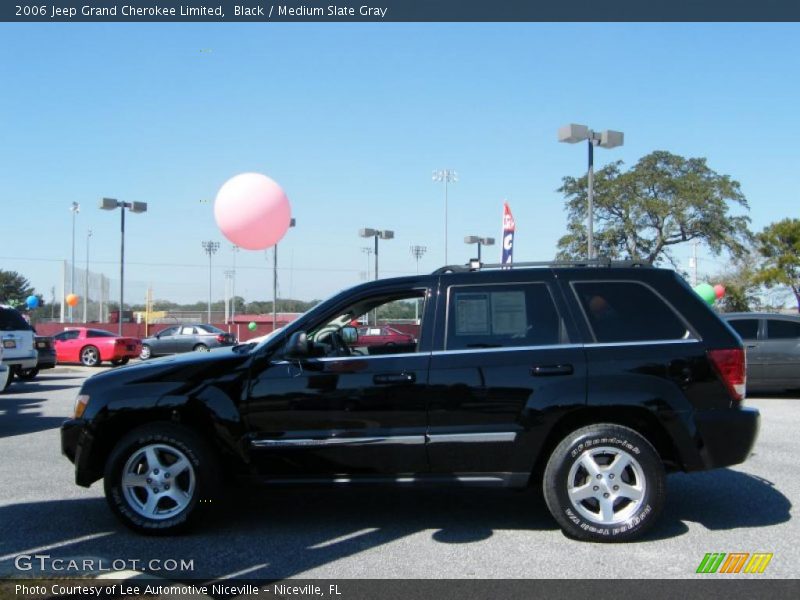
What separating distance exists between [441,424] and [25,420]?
836 centimetres

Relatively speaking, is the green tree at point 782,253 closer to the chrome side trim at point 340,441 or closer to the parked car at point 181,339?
the parked car at point 181,339

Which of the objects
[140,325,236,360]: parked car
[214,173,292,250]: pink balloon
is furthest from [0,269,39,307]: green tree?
[214,173,292,250]: pink balloon

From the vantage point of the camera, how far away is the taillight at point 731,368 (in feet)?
17.0

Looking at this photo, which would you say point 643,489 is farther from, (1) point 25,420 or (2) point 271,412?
(1) point 25,420

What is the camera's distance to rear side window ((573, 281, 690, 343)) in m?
5.32

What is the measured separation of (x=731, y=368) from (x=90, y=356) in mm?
23504

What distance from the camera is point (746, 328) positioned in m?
13.3

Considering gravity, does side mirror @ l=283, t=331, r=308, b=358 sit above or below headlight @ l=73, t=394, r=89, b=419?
above

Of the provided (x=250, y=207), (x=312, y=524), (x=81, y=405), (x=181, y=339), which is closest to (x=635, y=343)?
(x=312, y=524)

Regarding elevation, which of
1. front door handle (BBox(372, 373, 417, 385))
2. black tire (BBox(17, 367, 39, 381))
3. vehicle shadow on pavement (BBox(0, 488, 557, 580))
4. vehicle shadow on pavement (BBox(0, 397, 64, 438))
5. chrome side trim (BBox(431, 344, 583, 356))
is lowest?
vehicle shadow on pavement (BBox(0, 488, 557, 580))

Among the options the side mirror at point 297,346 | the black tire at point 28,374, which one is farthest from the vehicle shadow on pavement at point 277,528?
the black tire at point 28,374

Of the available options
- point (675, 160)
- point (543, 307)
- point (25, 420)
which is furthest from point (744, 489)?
point (675, 160)

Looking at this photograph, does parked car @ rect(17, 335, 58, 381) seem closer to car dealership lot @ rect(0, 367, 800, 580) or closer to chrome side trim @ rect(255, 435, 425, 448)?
car dealership lot @ rect(0, 367, 800, 580)

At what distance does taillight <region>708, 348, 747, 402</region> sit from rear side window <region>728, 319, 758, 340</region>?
8.65m
